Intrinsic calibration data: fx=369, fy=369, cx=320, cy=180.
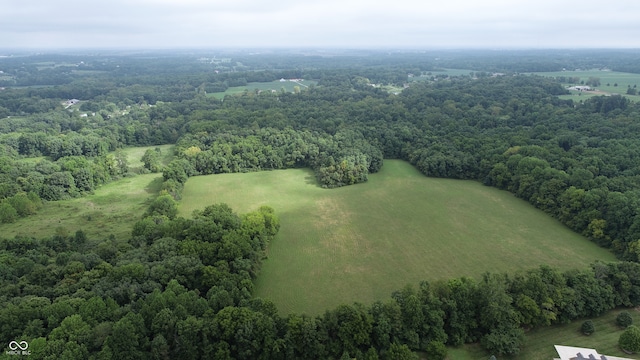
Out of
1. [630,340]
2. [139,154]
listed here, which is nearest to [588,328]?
[630,340]

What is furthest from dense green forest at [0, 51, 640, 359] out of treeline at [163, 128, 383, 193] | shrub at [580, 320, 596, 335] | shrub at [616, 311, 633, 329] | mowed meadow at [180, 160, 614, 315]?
mowed meadow at [180, 160, 614, 315]

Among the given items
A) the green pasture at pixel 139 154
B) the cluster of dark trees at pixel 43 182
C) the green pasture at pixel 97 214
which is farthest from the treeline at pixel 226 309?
the green pasture at pixel 139 154

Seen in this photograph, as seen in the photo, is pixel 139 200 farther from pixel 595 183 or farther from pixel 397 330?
pixel 595 183

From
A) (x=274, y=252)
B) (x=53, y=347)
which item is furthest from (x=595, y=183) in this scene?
(x=53, y=347)

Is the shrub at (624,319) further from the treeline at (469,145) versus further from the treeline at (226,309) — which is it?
the treeline at (469,145)

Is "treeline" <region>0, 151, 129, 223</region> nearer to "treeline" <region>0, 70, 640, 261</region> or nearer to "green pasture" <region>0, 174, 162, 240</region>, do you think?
"green pasture" <region>0, 174, 162, 240</region>

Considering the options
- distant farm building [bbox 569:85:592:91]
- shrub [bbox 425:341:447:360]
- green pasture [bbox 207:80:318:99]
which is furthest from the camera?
green pasture [bbox 207:80:318:99]

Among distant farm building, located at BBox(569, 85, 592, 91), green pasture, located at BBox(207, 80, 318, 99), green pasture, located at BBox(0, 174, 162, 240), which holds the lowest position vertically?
green pasture, located at BBox(0, 174, 162, 240)
